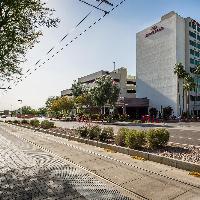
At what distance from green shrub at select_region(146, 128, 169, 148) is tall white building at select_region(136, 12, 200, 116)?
57.1m

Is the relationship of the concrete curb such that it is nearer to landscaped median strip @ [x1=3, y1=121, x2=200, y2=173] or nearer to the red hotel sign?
landscaped median strip @ [x1=3, y1=121, x2=200, y2=173]

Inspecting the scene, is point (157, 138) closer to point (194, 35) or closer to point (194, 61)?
point (194, 61)

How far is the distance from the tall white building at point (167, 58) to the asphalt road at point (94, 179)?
60.6 meters

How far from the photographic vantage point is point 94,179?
9.20m

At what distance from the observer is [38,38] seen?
680 inches

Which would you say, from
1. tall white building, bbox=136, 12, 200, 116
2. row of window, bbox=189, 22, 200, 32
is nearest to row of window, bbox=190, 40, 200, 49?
tall white building, bbox=136, 12, 200, 116

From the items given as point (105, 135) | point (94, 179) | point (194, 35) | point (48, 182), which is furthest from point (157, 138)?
Answer: point (194, 35)

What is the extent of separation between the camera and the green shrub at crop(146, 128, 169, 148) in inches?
549

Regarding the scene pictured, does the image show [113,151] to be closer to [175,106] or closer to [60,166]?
[60,166]

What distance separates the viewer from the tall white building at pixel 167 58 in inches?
2795

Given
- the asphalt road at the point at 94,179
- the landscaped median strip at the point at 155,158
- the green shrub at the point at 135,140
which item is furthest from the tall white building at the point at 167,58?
the asphalt road at the point at 94,179

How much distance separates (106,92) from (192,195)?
5126 centimetres

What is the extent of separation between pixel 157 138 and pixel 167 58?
6215cm

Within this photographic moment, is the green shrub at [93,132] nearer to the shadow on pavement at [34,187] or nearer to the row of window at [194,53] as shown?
the shadow on pavement at [34,187]
